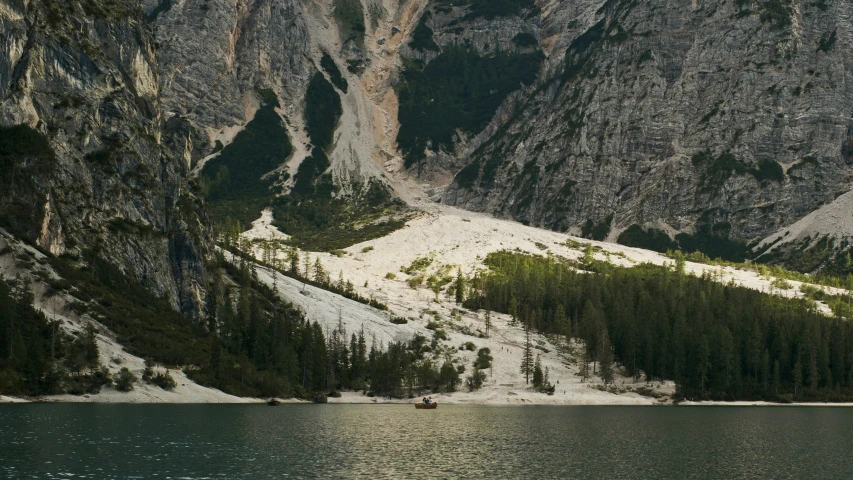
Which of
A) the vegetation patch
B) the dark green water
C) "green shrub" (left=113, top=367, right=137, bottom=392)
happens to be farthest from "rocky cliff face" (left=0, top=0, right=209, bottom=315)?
the dark green water

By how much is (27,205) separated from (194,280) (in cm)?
4287

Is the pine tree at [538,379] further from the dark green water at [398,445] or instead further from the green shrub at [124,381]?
the green shrub at [124,381]

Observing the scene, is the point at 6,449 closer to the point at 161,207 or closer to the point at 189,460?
the point at 189,460

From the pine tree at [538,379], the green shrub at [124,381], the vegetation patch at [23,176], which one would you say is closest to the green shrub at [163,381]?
the green shrub at [124,381]

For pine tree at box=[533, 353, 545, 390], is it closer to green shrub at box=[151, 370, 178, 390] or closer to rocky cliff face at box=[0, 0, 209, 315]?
rocky cliff face at box=[0, 0, 209, 315]

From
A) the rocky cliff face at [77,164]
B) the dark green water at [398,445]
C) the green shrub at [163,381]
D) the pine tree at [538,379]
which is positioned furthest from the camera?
the pine tree at [538,379]

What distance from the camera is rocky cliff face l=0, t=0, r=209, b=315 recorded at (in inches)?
6575

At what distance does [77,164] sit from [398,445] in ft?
390

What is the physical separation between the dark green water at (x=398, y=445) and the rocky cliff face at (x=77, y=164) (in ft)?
178

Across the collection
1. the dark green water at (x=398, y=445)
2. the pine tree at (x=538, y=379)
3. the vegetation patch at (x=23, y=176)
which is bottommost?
the dark green water at (x=398, y=445)

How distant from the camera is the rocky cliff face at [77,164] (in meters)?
167

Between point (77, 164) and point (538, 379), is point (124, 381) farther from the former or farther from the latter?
point (538, 379)

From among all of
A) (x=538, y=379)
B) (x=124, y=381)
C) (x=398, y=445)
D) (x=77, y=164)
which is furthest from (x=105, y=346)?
(x=538, y=379)

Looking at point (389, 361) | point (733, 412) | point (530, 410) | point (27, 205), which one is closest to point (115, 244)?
point (27, 205)
